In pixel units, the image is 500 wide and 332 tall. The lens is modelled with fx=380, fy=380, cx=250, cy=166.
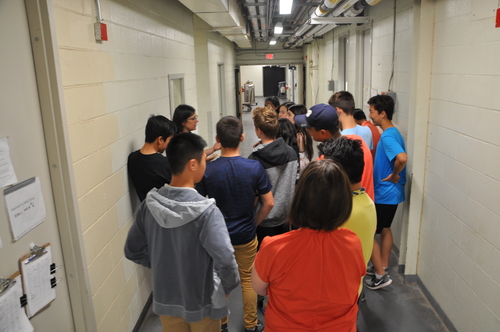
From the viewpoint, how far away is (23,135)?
1589 millimetres

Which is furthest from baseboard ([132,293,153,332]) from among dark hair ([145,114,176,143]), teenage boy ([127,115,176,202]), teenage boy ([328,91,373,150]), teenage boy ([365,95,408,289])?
teenage boy ([328,91,373,150])

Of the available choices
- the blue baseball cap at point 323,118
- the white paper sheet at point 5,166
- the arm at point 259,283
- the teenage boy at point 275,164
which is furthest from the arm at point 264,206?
the white paper sheet at point 5,166

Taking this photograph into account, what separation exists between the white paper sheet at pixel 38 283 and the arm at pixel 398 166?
2.60m

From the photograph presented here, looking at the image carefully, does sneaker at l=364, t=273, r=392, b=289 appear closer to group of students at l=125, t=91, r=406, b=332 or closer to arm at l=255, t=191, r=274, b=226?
group of students at l=125, t=91, r=406, b=332

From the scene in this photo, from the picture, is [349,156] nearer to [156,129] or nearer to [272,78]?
[156,129]

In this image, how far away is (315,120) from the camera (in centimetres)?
272

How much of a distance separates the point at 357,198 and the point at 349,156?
22 centimetres

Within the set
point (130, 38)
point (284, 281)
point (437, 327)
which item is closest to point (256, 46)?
point (130, 38)

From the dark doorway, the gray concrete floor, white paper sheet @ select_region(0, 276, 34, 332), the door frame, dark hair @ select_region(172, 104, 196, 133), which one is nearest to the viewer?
white paper sheet @ select_region(0, 276, 34, 332)

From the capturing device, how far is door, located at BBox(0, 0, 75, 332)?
4.79 feet

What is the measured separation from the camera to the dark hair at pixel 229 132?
2410mm

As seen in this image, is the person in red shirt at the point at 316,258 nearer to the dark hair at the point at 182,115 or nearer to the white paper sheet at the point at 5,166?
the white paper sheet at the point at 5,166

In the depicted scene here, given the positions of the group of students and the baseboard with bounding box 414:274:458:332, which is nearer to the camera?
the group of students

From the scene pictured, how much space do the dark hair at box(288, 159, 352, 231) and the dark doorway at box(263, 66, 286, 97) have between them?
24.8 m
